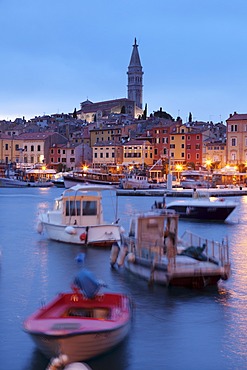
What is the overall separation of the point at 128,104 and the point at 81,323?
482 feet

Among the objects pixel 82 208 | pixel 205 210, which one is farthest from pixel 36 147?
pixel 82 208

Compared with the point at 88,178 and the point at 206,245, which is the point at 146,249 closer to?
the point at 206,245

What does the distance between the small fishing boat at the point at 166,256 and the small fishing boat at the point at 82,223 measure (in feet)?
11.9

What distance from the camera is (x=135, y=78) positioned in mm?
190875

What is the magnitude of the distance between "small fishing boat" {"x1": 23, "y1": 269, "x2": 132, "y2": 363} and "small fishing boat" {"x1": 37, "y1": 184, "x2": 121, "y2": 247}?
12.0 meters

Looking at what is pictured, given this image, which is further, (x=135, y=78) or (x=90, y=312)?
(x=135, y=78)

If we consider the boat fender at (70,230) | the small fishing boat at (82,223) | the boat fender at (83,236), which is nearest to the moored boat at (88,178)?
the small fishing boat at (82,223)

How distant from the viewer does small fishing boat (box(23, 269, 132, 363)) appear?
1051 centimetres

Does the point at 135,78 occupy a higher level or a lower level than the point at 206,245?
higher

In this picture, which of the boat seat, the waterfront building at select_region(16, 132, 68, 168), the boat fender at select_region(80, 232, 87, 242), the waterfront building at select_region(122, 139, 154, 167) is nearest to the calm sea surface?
the boat fender at select_region(80, 232, 87, 242)

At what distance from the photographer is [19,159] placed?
11125 centimetres

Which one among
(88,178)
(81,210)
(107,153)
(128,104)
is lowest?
(88,178)

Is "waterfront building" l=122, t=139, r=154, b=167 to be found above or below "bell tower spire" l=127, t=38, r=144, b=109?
below

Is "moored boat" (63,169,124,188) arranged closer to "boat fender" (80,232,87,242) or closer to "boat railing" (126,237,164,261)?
"boat fender" (80,232,87,242)
